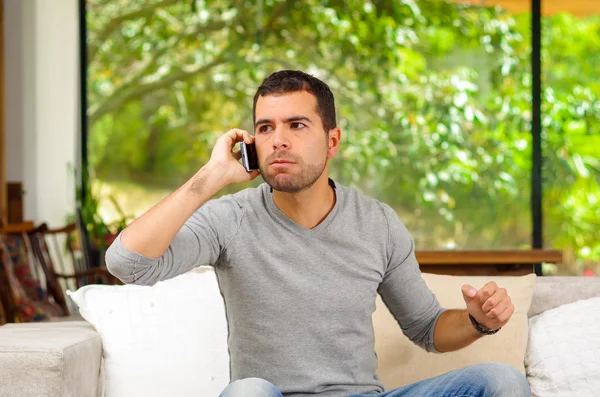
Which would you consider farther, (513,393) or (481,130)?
(481,130)

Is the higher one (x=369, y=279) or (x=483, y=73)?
(x=483, y=73)

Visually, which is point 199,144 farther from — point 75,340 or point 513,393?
point 513,393

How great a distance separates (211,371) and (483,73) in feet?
12.7

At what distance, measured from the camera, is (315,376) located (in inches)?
79.0

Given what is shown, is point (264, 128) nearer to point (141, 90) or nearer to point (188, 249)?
point (188, 249)

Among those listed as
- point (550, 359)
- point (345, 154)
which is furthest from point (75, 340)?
point (345, 154)

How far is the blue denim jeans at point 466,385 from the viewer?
5.89 ft

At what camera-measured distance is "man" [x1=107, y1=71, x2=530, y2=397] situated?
1.99 m

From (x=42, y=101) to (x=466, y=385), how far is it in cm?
465

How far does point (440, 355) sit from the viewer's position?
8.43 ft

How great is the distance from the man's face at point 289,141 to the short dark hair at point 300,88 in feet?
0.04

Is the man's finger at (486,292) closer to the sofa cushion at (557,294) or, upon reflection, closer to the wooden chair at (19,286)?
the sofa cushion at (557,294)

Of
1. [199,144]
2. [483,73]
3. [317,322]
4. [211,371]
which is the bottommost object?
[211,371]

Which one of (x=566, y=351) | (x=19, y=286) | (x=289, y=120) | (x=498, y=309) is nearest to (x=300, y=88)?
(x=289, y=120)
